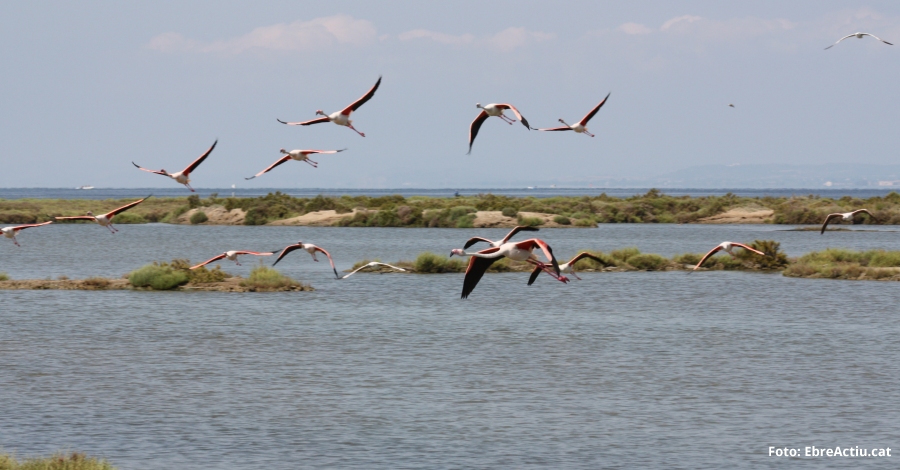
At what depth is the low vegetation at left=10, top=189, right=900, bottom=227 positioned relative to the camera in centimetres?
8981

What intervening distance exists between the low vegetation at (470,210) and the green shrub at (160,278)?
41055mm

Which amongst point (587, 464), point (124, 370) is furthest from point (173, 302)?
point (587, 464)

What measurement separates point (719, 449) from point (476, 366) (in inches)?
353

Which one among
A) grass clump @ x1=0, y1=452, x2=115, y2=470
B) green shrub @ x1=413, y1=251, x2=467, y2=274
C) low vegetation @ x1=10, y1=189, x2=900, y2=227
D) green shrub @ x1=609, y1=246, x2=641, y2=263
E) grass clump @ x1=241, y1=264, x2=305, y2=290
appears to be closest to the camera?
grass clump @ x1=0, y1=452, x2=115, y2=470

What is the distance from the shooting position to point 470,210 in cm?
8875

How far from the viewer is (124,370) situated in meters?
26.2

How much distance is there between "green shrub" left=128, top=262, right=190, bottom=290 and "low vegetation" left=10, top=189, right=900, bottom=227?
135 feet

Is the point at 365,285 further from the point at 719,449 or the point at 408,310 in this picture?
the point at 719,449

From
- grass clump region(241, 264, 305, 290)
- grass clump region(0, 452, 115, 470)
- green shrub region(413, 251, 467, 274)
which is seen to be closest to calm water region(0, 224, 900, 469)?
green shrub region(413, 251, 467, 274)

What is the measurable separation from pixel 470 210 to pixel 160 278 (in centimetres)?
5035
